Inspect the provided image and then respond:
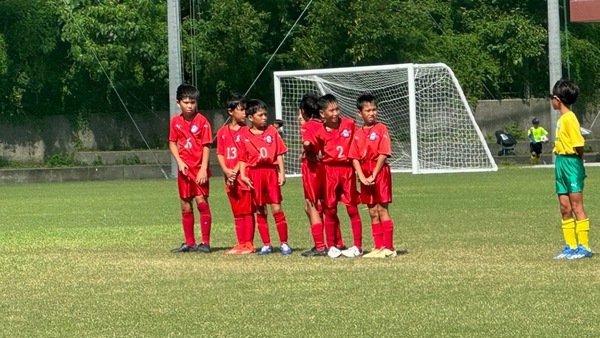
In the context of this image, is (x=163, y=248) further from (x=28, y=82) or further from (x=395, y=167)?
(x=28, y=82)

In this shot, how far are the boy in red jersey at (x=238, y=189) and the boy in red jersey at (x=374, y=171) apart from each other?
4.63 feet

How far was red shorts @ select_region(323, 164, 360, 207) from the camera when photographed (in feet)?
47.8

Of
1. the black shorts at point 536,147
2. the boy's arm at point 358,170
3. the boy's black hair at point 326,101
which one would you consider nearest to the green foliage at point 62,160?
the black shorts at point 536,147

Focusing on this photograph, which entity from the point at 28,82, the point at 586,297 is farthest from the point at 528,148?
the point at 586,297

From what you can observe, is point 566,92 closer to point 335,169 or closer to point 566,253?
point 566,253

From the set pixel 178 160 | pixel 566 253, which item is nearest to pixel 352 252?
pixel 566 253

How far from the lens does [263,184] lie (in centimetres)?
1494

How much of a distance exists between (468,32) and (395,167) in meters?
13.8

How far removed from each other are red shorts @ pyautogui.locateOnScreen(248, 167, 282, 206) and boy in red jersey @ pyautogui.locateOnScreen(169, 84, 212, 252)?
670 millimetres

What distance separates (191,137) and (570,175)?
175 inches

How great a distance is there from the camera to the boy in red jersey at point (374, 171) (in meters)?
14.1

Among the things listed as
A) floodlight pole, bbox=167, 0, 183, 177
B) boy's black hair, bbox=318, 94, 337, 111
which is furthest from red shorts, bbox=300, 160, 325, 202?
floodlight pole, bbox=167, 0, 183, 177

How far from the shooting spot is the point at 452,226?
17953mm

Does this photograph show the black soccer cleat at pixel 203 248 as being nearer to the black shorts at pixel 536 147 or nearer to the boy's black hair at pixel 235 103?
the boy's black hair at pixel 235 103
